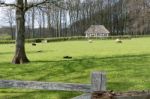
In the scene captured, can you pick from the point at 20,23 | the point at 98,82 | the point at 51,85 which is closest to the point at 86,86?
the point at 98,82

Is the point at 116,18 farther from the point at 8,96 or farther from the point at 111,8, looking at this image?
the point at 8,96

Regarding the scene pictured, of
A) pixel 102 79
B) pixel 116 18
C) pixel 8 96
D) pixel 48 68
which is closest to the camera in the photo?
pixel 102 79

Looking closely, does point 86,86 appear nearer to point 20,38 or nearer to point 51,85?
point 51,85

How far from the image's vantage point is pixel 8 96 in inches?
472

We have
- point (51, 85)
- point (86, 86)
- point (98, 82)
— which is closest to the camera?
point (98, 82)

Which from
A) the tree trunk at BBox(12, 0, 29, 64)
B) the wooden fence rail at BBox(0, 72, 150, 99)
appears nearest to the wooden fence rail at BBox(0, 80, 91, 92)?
the wooden fence rail at BBox(0, 72, 150, 99)

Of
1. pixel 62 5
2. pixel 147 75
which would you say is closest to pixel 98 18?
pixel 62 5

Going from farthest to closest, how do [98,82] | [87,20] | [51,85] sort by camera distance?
[87,20]
[51,85]
[98,82]

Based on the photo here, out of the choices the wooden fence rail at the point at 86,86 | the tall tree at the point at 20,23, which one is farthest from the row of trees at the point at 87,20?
the wooden fence rail at the point at 86,86

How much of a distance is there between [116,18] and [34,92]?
126053mm

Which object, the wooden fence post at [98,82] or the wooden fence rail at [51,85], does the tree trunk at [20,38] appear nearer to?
the wooden fence rail at [51,85]

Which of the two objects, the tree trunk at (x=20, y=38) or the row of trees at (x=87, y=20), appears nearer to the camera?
the tree trunk at (x=20, y=38)

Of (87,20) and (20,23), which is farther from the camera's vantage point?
(87,20)

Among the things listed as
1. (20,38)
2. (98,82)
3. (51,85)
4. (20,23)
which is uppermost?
(20,23)
